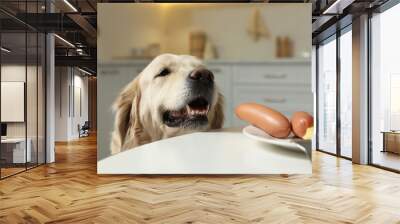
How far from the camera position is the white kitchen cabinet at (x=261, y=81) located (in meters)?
5.59

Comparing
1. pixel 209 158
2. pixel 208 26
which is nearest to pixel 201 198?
pixel 209 158

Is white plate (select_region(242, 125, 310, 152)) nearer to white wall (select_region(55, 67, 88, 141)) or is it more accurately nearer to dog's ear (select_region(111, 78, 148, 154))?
dog's ear (select_region(111, 78, 148, 154))

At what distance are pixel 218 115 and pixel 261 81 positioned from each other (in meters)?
0.81

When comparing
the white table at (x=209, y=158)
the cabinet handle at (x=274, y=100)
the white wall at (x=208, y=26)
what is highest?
the white wall at (x=208, y=26)

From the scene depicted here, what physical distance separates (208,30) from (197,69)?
623 millimetres

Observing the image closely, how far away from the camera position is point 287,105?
5.59 meters

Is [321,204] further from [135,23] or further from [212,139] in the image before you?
[135,23]

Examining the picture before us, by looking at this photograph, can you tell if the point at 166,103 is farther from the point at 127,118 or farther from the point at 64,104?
the point at 64,104

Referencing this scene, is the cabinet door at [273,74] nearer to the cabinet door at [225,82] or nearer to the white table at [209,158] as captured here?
the cabinet door at [225,82]

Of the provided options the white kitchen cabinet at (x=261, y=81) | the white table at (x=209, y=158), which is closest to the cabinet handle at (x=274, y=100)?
the white kitchen cabinet at (x=261, y=81)

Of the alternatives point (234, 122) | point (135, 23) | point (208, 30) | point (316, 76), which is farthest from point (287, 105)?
point (316, 76)

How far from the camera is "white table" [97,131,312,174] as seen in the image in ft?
18.2

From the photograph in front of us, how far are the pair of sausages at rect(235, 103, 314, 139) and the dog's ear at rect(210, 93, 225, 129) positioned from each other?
22 cm

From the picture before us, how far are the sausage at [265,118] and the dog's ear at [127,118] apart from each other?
4.79 feet
